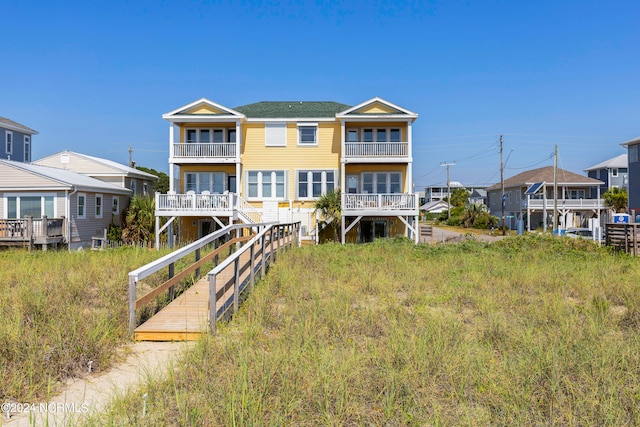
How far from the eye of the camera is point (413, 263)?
1379cm

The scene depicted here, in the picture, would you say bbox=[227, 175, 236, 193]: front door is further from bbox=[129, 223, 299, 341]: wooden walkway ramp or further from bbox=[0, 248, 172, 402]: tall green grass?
bbox=[129, 223, 299, 341]: wooden walkway ramp

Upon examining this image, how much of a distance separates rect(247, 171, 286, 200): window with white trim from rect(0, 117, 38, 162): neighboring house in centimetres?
2029

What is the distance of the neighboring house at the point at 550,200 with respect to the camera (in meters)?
46.0

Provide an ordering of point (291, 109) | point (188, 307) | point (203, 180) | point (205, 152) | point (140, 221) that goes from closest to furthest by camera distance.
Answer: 1. point (188, 307)
2. point (205, 152)
3. point (203, 180)
4. point (291, 109)
5. point (140, 221)

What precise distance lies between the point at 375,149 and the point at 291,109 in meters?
6.00

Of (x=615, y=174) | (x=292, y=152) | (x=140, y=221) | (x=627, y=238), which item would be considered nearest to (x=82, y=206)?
(x=140, y=221)

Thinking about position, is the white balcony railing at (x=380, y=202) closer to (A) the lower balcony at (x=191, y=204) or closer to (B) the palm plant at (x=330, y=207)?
(B) the palm plant at (x=330, y=207)

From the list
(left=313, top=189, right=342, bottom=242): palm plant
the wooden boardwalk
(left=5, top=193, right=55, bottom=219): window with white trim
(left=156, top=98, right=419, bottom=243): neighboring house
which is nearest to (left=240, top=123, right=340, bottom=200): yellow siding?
(left=156, top=98, right=419, bottom=243): neighboring house

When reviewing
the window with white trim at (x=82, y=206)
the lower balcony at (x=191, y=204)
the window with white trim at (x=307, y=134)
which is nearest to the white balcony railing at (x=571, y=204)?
the window with white trim at (x=307, y=134)

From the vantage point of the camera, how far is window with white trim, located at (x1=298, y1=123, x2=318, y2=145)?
27.5 m

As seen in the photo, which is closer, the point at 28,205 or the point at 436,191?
the point at 28,205

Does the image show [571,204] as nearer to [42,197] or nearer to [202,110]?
[202,110]

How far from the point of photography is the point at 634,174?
3856cm

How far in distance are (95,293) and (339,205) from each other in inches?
695
